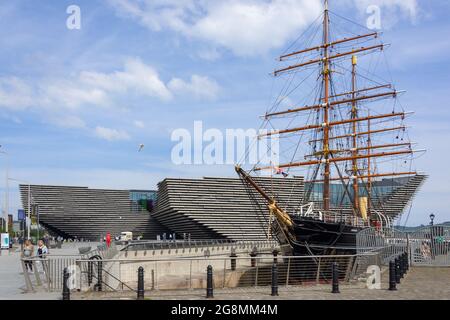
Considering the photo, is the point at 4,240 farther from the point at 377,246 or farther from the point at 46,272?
the point at 377,246

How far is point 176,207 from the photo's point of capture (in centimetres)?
7256

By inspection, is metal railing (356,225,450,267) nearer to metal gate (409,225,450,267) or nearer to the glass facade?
metal gate (409,225,450,267)

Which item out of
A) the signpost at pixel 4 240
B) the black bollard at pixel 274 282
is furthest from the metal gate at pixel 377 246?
the signpost at pixel 4 240

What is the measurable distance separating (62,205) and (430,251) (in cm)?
6705

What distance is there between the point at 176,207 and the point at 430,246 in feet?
154

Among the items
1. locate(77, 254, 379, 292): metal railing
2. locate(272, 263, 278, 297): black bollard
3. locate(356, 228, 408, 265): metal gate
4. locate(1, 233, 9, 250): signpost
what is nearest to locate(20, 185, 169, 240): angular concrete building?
locate(1, 233, 9, 250): signpost

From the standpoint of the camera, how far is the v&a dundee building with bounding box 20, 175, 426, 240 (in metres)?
73.4

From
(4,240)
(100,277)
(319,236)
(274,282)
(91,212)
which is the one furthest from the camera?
(91,212)

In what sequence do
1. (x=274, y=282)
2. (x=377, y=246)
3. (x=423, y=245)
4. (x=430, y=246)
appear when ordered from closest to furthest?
(x=274, y=282) < (x=377, y=246) < (x=430, y=246) < (x=423, y=245)

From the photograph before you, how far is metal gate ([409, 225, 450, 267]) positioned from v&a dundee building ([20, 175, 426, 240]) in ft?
122

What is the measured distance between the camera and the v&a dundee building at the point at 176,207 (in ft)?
241

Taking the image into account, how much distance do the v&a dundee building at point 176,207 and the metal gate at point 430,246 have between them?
37.3 metres

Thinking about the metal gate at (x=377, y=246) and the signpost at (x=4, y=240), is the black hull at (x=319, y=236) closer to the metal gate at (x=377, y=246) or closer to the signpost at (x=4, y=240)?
the metal gate at (x=377, y=246)

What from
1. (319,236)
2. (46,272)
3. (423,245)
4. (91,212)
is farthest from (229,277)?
(91,212)
